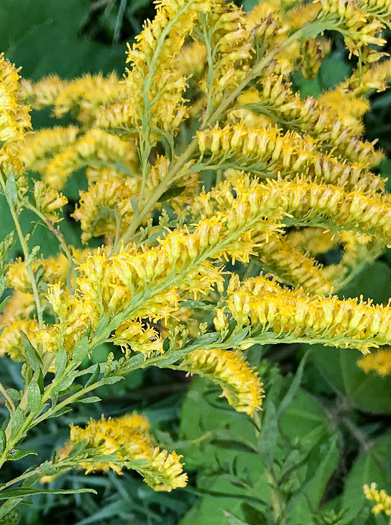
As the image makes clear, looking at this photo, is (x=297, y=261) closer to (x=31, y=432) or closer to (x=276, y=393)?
(x=276, y=393)

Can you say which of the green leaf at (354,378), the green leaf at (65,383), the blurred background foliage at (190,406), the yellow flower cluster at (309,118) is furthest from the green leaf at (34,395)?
the green leaf at (354,378)

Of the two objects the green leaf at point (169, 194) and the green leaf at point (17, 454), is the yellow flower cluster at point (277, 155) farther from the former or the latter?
the green leaf at point (17, 454)

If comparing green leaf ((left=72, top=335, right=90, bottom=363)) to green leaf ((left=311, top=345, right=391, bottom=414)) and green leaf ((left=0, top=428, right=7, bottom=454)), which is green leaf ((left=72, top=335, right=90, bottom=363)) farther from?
green leaf ((left=311, top=345, right=391, bottom=414))

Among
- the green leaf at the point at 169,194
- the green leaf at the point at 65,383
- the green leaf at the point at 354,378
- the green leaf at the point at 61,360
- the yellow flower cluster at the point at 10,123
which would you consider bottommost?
the green leaf at the point at 354,378

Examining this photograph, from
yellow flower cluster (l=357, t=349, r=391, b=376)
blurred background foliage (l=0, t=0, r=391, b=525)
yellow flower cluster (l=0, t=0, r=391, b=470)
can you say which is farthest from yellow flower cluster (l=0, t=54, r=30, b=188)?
yellow flower cluster (l=357, t=349, r=391, b=376)

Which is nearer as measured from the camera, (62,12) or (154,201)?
(154,201)

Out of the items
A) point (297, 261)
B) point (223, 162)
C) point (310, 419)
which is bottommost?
point (310, 419)

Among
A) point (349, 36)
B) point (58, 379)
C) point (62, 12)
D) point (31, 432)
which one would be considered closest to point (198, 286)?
point (58, 379)
